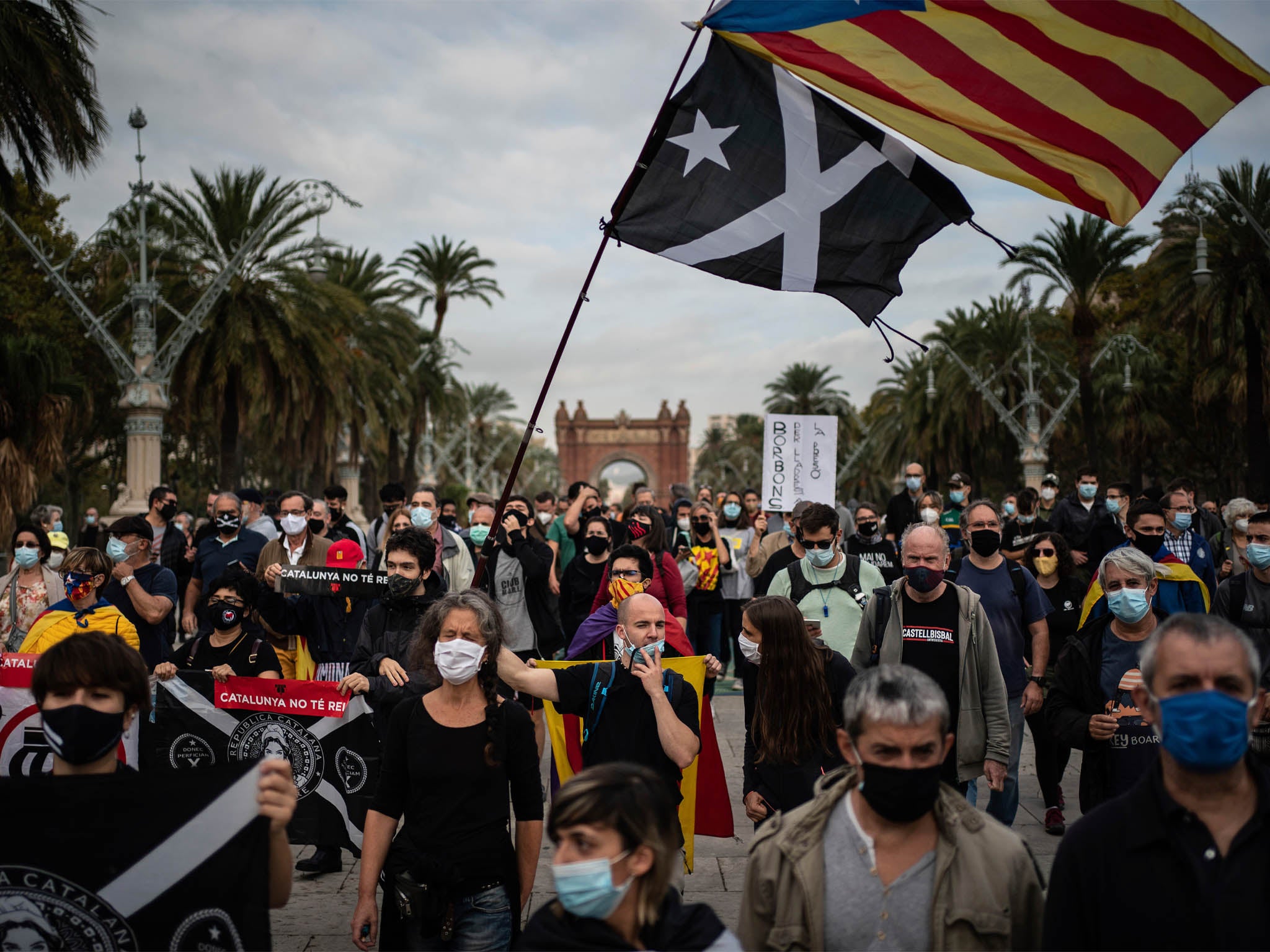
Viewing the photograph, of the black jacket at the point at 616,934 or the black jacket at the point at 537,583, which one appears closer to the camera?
the black jacket at the point at 616,934

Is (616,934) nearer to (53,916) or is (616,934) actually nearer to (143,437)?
(53,916)

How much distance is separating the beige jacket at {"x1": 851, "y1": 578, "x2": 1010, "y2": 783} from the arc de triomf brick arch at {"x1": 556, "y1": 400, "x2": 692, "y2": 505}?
123988 mm

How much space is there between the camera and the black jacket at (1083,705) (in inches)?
186

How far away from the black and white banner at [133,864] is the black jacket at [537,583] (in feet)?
17.8

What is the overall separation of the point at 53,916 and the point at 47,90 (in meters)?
15.0

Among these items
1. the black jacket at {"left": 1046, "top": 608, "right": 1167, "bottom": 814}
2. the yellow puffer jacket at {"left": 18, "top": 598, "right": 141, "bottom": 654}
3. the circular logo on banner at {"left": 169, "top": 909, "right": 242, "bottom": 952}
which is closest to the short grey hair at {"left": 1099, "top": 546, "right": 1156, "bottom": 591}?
the black jacket at {"left": 1046, "top": 608, "right": 1167, "bottom": 814}

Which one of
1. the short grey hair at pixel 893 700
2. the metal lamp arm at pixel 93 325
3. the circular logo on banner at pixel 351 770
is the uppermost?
the metal lamp arm at pixel 93 325

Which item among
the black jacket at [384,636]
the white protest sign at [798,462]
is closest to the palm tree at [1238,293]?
the white protest sign at [798,462]

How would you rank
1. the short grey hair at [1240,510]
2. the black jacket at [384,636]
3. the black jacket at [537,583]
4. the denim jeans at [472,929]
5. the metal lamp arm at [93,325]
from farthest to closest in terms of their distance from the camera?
the metal lamp arm at [93,325] → the short grey hair at [1240,510] → the black jacket at [537,583] → the black jacket at [384,636] → the denim jeans at [472,929]

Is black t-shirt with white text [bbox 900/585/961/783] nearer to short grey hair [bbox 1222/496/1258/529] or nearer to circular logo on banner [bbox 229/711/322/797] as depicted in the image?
circular logo on banner [bbox 229/711/322/797]

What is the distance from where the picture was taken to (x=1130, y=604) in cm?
493

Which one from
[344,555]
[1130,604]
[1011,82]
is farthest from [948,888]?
[344,555]

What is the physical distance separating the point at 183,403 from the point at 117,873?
2317 cm

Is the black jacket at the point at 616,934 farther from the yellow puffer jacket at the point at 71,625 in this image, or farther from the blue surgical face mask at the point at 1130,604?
the yellow puffer jacket at the point at 71,625
